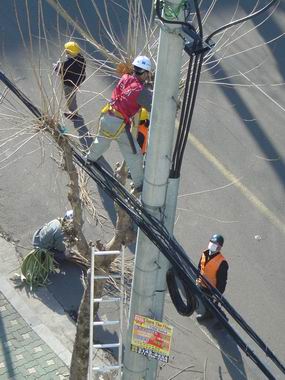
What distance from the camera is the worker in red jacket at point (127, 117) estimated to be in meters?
7.74

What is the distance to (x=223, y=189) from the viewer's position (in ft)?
43.0

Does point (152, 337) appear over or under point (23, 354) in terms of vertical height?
over

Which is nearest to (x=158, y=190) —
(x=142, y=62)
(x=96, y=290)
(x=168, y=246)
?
(x=168, y=246)

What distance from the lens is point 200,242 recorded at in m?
12.1

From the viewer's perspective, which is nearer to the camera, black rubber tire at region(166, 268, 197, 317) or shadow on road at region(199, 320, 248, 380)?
black rubber tire at region(166, 268, 197, 317)

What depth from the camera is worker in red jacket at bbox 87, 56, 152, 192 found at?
774 centimetres

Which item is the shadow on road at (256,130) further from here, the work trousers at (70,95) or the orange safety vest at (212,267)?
the orange safety vest at (212,267)

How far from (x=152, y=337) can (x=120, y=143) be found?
2.02 meters

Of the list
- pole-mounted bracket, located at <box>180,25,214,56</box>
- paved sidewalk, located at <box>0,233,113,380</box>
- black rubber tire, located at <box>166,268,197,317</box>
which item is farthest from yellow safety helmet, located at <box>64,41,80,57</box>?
pole-mounted bracket, located at <box>180,25,214,56</box>

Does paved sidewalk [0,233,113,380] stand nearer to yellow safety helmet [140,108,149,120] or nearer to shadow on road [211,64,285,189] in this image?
yellow safety helmet [140,108,149,120]

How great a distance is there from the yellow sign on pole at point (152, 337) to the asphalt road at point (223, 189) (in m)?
3.34

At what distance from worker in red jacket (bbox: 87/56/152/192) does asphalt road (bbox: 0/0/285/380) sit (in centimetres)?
238

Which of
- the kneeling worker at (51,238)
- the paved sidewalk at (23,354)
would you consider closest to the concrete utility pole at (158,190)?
the paved sidewalk at (23,354)

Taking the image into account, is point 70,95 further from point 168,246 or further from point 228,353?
point 228,353
